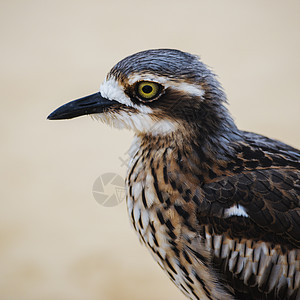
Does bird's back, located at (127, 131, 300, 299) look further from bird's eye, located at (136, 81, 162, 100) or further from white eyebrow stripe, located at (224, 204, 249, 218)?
bird's eye, located at (136, 81, 162, 100)

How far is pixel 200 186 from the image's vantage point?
130cm

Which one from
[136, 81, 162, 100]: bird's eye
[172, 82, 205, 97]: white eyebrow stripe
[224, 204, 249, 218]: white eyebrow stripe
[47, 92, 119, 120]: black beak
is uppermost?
[47, 92, 119, 120]: black beak

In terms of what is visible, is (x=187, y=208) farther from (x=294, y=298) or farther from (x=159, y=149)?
(x=294, y=298)

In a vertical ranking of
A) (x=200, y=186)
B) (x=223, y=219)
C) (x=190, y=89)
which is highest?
(x=190, y=89)

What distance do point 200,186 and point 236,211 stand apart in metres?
0.12

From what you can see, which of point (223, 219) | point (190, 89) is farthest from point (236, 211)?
point (190, 89)

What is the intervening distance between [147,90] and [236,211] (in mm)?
391

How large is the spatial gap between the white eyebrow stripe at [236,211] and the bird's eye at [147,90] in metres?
0.36

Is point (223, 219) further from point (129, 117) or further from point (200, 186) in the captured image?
point (129, 117)

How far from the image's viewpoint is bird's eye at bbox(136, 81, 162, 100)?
4.14ft

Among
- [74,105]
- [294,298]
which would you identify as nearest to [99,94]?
[74,105]

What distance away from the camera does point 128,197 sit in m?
1.41

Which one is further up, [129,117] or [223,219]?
[129,117]

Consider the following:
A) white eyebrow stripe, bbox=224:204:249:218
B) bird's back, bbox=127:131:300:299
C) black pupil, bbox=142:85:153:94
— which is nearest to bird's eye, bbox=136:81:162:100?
black pupil, bbox=142:85:153:94
